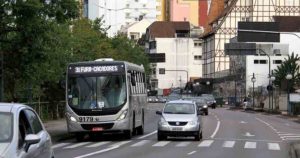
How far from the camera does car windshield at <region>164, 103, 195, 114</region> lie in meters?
30.5

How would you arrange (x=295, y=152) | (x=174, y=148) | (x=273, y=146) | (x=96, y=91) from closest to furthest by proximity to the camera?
(x=295, y=152)
(x=174, y=148)
(x=273, y=146)
(x=96, y=91)

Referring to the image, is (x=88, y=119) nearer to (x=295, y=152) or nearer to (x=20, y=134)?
(x=295, y=152)

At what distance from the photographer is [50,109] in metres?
47.9

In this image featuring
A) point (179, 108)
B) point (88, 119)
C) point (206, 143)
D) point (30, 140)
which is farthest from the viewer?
point (179, 108)

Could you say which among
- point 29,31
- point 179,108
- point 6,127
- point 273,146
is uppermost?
point 29,31

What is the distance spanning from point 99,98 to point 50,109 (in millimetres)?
18871

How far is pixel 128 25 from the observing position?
166375 mm

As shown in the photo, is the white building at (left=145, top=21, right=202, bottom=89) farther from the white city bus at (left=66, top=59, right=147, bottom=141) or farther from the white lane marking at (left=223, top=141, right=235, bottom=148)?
the white lane marking at (left=223, top=141, right=235, bottom=148)

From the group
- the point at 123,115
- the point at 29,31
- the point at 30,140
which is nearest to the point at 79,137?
the point at 123,115

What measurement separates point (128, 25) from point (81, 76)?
13693 cm

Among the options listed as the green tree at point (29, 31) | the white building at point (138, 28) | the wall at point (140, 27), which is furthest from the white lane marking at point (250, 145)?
the wall at point (140, 27)

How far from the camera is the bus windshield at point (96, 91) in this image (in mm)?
29641

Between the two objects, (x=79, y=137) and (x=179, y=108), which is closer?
(x=79, y=137)

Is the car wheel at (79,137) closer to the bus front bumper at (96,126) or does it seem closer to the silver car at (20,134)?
the bus front bumper at (96,126)
